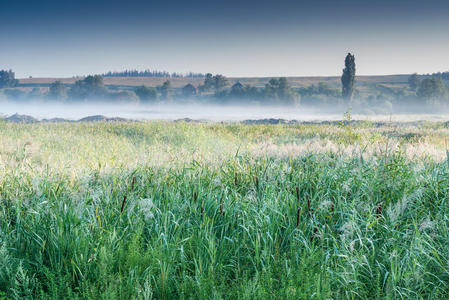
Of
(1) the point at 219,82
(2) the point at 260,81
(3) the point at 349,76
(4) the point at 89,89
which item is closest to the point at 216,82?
(1) the point at 219,82

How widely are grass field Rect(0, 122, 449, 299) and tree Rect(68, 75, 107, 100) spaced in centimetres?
9159

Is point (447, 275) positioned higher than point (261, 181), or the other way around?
point (261, 181)

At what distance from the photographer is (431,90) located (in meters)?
63.4

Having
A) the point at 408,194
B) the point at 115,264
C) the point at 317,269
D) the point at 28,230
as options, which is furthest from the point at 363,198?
the point at 28,230

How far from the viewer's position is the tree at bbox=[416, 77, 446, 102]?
63.4 m

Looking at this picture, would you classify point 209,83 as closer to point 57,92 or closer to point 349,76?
point 57,92

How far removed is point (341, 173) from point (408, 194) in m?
1.04

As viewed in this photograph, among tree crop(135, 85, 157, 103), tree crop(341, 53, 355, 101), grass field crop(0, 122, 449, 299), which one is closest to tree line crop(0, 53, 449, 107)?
tree crop(135, 85, 157, 103)

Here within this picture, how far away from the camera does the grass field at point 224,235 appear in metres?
2.61

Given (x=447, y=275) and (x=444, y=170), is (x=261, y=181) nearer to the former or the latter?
(x=447, y=275)

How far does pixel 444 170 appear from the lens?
518 cm

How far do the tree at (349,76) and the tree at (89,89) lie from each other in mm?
66453

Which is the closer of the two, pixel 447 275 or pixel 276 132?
pixel 447 275

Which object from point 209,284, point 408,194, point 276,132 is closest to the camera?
point 209,284
